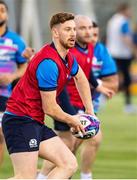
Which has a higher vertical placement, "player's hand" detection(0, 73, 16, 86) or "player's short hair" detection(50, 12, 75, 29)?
"player's short hair" detection(50, 12, 75, 29)

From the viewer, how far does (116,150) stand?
654 inches

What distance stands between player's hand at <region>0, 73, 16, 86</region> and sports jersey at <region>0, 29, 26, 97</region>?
17 centimetres

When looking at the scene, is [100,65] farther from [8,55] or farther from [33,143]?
[33,143]

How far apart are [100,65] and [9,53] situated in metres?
1.21

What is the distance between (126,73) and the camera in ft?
78.1

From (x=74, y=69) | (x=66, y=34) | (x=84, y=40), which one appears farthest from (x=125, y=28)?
(x=66, y=34)

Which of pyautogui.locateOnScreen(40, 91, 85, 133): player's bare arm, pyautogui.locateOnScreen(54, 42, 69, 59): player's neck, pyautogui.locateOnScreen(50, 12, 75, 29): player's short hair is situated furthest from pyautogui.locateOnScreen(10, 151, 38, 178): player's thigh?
pyautogui.locateOnScreen(50, 12, 75, 29): player's short hair

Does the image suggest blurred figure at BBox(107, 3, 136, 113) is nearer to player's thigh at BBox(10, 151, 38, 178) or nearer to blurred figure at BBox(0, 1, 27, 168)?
blurred figure at BBox(0, 1, 27, 168)

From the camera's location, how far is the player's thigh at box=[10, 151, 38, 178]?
9977 millimetres

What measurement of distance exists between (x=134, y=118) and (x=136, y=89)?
10.2 m

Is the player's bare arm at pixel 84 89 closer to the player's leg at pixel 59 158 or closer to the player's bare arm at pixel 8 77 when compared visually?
the player's leg at pixel 59 158

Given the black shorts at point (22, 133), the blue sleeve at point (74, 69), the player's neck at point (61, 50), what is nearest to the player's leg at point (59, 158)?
the black shorts at point (22, 133)

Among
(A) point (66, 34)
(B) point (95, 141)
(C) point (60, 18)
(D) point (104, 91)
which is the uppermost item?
(C) point (60, 18)

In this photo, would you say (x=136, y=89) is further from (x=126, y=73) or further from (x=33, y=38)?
(x=126, y=73)
